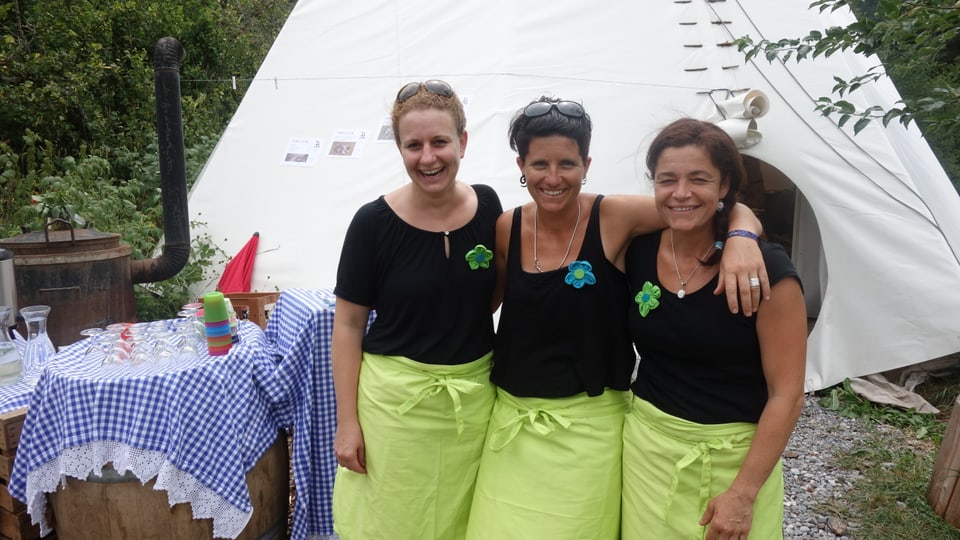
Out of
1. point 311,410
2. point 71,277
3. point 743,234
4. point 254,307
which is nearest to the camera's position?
point 743,234

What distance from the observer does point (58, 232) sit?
342 cm

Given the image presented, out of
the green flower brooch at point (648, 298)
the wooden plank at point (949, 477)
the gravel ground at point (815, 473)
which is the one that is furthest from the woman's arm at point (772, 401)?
the wooden plank at point (949, 477)

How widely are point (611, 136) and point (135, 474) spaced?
345 cm

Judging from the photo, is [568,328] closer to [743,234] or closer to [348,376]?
[743,234]

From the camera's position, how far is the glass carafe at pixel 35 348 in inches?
103

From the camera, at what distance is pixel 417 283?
176 centimetres

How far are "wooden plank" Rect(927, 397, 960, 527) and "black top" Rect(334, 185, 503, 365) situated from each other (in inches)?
95.1

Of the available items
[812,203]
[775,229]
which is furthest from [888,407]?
[775,229]

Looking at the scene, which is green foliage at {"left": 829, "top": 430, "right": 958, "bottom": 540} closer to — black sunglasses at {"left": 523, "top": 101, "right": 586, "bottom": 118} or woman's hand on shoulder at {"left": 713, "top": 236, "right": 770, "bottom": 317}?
woman's hand on shoulder at {"left": 713, "top": 236, "right": 770, "bottom": 317}

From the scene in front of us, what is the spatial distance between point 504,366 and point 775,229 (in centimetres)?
566

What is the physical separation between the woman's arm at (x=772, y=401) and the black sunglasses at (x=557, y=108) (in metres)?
0.66

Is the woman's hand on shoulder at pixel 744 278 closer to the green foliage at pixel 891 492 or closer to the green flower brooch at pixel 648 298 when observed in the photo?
the green flower brooch at pixel 648 298

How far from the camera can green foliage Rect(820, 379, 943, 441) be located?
3.76 m

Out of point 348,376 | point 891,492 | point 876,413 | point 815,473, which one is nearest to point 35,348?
point 348,376
